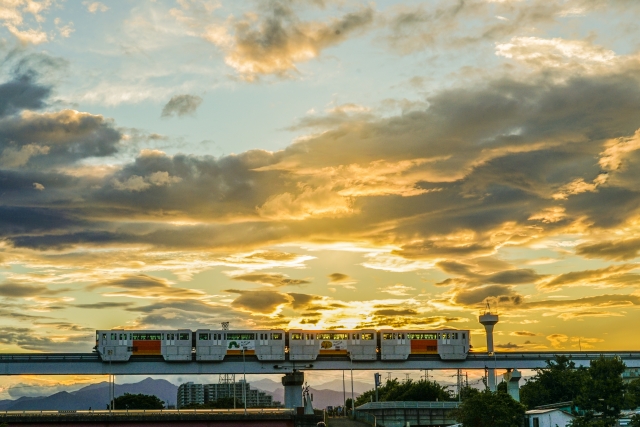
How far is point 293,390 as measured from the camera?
422ft

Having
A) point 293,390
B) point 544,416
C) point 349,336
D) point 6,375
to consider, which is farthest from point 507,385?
point 6,375

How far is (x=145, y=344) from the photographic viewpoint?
138 meters

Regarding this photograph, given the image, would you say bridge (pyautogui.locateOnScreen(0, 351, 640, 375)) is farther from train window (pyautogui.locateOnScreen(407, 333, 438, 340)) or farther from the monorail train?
train window (pyautogui.locateOnScreen(407, 333, 438, 340))

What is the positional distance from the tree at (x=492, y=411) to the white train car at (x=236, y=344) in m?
50.2

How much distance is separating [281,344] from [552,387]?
4951cm

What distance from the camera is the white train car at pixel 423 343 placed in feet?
476

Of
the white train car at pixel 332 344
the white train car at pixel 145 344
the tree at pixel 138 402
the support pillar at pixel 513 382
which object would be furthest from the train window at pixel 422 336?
the tree at pixel 138 402

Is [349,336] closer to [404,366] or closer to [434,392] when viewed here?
[404,366]

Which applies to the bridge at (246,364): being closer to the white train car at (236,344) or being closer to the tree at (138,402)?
the white train car at (236,344)

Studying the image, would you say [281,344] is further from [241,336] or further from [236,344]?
[236,344]

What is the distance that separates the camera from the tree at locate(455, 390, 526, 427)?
93250 millimetres

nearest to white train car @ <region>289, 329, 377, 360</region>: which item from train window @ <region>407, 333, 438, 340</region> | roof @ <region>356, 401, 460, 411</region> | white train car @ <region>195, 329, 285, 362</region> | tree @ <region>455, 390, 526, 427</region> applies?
white train car @ <region>195, 329, 285, 362</region>

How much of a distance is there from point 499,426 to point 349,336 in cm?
5323

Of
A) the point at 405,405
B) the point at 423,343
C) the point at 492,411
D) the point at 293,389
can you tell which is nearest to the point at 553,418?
the point at 492,411
